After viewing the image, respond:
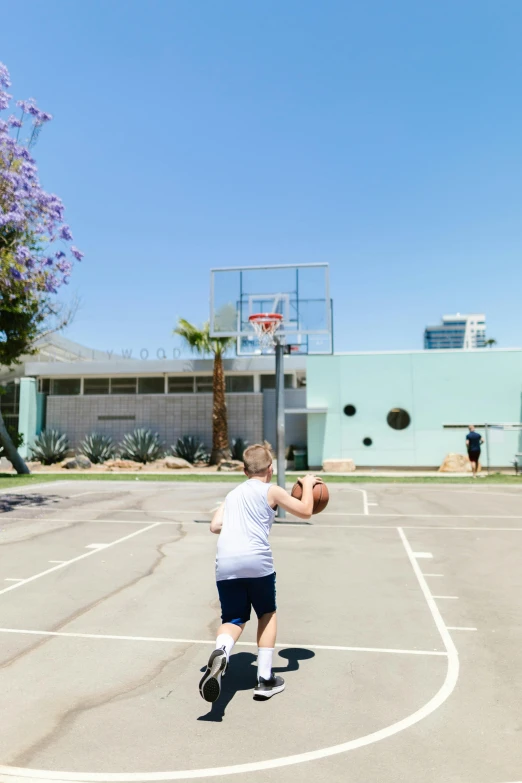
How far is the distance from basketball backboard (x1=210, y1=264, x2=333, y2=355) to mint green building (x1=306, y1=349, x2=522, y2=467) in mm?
10777

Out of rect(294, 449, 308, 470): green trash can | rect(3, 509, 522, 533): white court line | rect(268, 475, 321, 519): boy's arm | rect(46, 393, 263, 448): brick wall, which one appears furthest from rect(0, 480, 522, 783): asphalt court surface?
rect(46, 393, 263, 448): brick wall

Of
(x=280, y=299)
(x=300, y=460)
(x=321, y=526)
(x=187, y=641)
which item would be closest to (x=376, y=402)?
(x=300, y=460)

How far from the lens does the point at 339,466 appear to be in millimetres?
27000

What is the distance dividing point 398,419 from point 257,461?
78.5 feet

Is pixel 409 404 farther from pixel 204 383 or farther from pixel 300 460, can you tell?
pixel 204 383

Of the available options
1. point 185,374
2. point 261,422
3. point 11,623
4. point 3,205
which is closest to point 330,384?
point 261,422

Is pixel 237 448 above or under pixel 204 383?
under

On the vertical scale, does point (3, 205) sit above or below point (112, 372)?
above

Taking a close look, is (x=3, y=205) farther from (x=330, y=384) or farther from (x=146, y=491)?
(x=330, y=384)

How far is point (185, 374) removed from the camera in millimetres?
32281

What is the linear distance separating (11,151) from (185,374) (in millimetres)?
17787

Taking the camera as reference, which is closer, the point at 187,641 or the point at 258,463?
the point at 258,463

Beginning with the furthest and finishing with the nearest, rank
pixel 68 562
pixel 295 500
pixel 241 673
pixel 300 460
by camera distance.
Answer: pixel 300 460 < pixel 68 562 < pixel 241 673 < pixel 295 500

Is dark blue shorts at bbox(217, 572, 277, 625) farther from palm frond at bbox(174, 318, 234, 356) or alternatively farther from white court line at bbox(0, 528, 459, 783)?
palm frond at bbox(174, 318, 234, 356)
